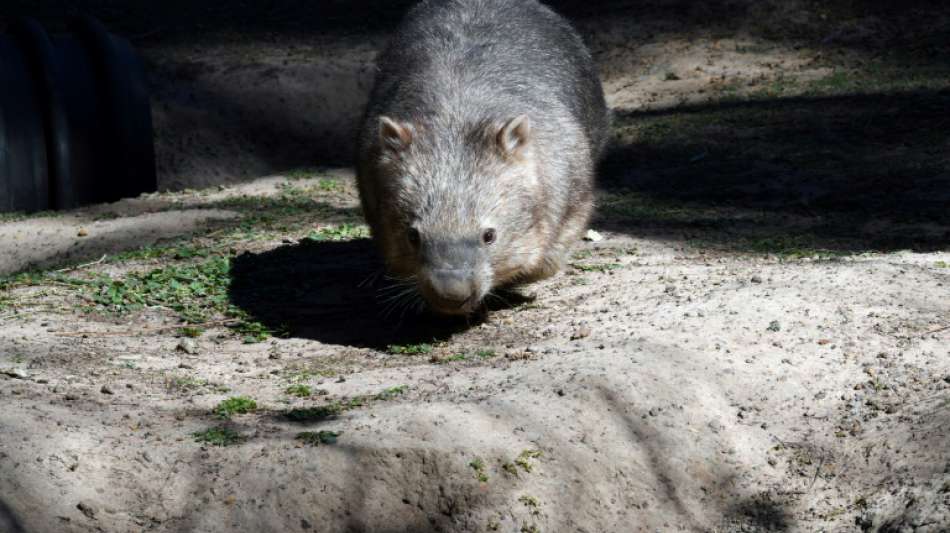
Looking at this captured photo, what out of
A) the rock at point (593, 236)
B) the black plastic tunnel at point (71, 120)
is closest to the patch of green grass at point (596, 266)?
the rock at point (593, 236)

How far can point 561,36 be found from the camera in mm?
5641

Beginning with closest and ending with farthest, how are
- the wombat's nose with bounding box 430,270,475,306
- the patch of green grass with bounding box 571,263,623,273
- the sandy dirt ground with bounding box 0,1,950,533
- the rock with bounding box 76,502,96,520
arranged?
1. the rock with bounding box 76,502,96,520
2. the sandy dirt ground with bounding box 0,1,950,533
3. the wombat's nose with bounding box 430,270,475,306
4. the patch of green grass with bounding box 571,263,623,273

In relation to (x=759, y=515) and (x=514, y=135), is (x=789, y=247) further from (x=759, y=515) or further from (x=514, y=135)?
(x=759, y=515)

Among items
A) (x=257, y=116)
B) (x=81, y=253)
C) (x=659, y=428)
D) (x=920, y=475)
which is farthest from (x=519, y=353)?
(x=257, y=116)

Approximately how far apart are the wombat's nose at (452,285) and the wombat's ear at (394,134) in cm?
59

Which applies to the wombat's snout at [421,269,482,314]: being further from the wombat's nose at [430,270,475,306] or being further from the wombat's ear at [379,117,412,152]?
the wombat's ear at [379,117,412,152]

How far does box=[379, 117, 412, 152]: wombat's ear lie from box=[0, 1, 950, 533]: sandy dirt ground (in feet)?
2.31

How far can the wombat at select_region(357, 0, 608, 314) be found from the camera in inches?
164

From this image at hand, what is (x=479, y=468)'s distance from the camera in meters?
3.05

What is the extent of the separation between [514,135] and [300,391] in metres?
1.33

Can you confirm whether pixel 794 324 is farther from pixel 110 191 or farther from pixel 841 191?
pixel 110 191

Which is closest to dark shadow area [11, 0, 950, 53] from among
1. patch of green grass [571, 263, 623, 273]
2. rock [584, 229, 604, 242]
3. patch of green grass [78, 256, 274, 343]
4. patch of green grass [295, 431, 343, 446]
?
rock [584, 229, 604, 242]

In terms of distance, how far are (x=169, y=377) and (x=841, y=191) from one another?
154 inches

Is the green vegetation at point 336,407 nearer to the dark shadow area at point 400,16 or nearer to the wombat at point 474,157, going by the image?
the wombat at point 474,157
